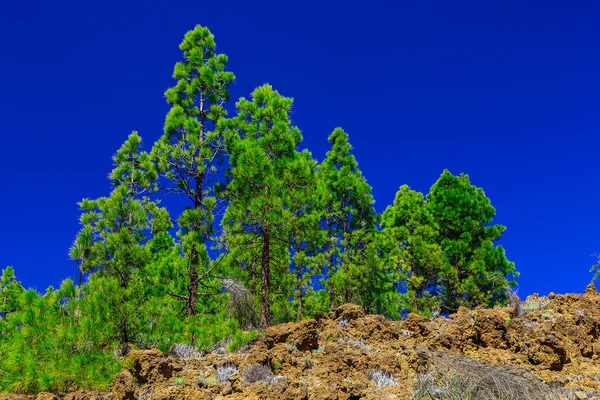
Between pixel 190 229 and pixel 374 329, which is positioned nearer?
pixel 374 329

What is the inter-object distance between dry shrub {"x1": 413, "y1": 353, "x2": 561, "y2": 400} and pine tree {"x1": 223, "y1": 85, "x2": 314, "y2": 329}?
6368mm

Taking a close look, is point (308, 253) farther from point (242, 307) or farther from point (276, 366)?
point (276, 366)

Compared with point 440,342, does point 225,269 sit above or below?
above

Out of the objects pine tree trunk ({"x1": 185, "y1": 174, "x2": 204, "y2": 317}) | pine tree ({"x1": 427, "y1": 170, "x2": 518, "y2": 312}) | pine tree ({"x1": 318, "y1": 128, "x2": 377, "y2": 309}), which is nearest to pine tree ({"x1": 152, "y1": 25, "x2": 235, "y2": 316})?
pine tree trunk ({"x1": 185, "y1": 174, "x2": 204, "y2": 317})

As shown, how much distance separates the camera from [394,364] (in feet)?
20.4

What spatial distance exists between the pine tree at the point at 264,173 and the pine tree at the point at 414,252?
8.85m

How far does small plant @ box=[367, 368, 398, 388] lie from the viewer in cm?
572

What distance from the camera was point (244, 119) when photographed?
42.5 ft

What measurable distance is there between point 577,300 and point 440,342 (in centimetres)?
399

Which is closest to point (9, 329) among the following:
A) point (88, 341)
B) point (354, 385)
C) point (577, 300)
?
point (88, 341)

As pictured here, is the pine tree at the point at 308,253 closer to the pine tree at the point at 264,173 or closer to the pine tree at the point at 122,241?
the pine tree at the point at 264,173

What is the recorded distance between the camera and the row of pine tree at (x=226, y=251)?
6.97m

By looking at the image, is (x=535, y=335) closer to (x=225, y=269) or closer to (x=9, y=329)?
(x=225, y=269)

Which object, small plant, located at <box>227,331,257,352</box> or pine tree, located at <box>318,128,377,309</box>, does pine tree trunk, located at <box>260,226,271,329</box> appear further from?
pine tree, located at <box>318,128,377,309</box>
